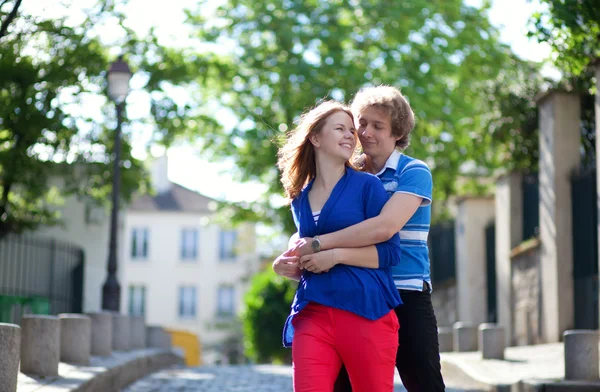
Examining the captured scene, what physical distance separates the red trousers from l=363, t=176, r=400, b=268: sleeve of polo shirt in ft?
0.83

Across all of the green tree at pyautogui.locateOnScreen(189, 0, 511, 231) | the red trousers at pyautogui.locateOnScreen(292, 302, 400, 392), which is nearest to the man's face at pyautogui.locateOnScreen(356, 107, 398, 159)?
Result: the red trousers at pyautogui.locateOnScreen(292, 302, 400, 392)

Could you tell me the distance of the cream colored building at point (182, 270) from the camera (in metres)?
58.7

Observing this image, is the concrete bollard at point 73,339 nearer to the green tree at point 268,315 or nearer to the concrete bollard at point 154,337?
the concrete bollard at point 154,337

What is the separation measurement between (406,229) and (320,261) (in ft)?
1.86

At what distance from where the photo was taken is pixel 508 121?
18.1m

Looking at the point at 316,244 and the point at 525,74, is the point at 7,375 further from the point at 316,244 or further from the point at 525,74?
the point at 525,74

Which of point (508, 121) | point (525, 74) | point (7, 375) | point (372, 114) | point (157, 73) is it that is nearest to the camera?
point (372, 114)

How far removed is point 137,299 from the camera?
59.4 m

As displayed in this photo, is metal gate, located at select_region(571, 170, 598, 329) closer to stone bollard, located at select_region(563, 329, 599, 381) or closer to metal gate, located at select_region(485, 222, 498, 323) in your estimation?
metal gate, located at select_region(485, 222, 498, 323)

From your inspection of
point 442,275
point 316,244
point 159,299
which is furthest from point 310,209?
point 159,299

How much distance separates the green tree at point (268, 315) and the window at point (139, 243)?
101 feet

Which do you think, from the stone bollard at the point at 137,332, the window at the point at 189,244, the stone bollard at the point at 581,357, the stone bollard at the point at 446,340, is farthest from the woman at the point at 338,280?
the window at the point at 189,244

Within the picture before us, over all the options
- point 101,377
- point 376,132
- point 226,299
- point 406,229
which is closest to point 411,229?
point 406,229

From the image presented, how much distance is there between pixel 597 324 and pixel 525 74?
774 centimetres
